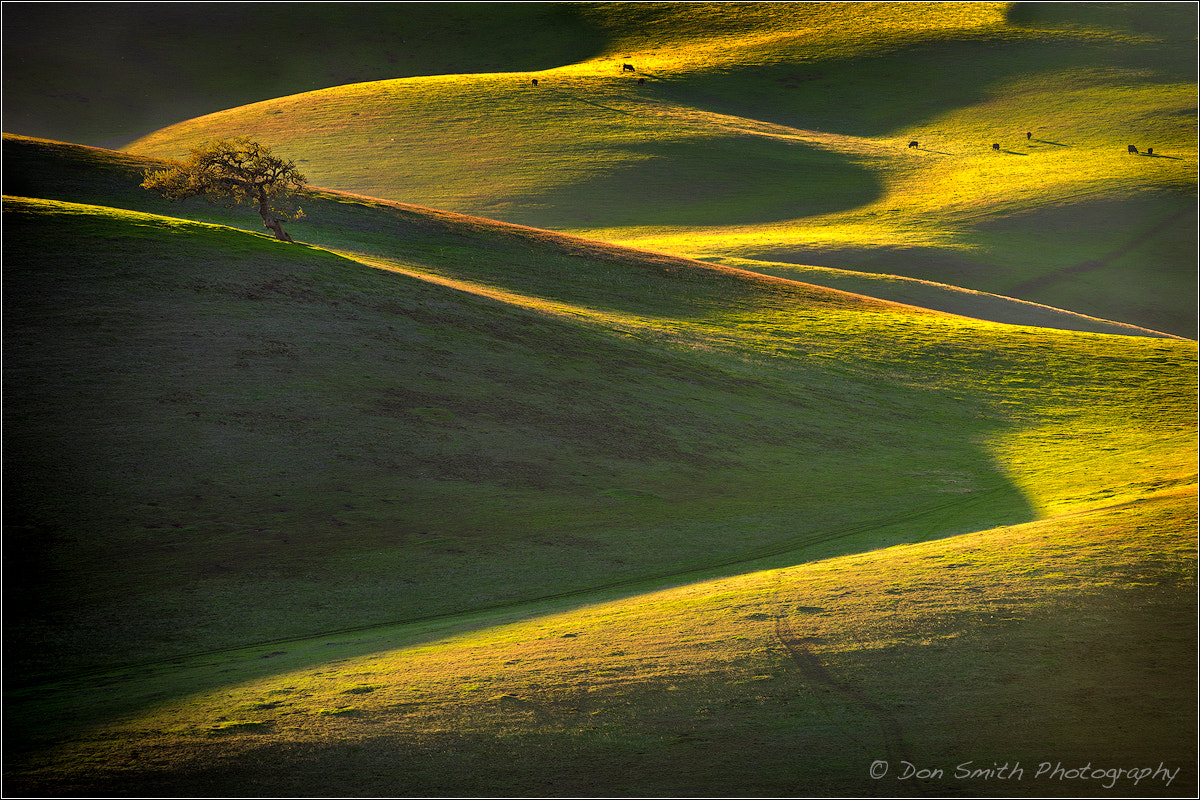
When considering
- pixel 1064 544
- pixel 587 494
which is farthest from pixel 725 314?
pixel 1064 544

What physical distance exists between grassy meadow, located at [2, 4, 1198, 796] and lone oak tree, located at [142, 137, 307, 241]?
2.08 meters

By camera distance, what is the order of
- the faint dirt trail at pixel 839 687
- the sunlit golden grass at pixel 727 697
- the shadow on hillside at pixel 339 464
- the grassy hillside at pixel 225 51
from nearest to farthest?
the sunlit golden grass at pixel 727 697
the faint dirt trail at pixel 839 687
the shadow on hillside at pixel 339 464
the grassy hillside at pixel 225 51

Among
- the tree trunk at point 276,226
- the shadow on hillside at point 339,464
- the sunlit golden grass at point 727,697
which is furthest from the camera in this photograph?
the tree trunk at point 276,226

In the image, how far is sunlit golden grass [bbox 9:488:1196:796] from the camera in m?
8.64

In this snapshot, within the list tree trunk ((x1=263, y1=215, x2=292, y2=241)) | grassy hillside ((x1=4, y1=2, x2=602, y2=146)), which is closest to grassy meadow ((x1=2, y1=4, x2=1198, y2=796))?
tree trunk ((x1=263, y1=215, x2=292, y2=241))

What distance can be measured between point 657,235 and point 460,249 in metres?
34.4

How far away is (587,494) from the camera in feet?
61.5

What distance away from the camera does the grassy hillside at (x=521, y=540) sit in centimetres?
909

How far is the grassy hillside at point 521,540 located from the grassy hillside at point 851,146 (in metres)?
36.8

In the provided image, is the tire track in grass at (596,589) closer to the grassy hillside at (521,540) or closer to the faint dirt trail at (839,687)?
the grassy hillside at (521,540)

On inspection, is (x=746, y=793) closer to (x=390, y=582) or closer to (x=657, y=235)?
(x=390, y=582)

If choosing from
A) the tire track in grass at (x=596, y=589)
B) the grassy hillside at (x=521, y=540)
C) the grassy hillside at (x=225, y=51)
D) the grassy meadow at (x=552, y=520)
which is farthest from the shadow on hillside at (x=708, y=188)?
the grassy hillside at (x=225, y=51)

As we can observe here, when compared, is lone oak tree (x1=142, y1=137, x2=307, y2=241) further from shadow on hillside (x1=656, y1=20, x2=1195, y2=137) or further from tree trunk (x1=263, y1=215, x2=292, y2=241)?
shadow on hillside (x1=656, y1=20, x2=1195, y2=137)

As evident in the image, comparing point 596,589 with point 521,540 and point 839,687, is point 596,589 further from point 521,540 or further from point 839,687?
point 839,687
